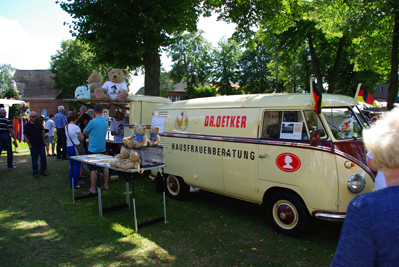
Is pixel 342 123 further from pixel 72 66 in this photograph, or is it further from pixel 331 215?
pixel 72 66

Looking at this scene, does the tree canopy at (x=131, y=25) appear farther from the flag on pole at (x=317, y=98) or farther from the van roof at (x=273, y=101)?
the flag on pole at (x=317, y=98)

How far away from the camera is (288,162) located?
4879 mm

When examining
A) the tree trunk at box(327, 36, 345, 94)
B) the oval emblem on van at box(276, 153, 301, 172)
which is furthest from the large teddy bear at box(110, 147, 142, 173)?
the tree trunk at box(327, 36, 345, 94)

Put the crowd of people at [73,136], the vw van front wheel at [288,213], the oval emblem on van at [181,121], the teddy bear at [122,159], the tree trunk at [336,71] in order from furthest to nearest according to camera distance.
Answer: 1. the tree trunk at [336,71]
2. the crowd of people at [73,136]
3. the oval emblem on van at [181,121]
4. the teddy bear at [122,159]
5. the vw van front wheel at [288,213]

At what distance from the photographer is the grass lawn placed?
436 centimetres

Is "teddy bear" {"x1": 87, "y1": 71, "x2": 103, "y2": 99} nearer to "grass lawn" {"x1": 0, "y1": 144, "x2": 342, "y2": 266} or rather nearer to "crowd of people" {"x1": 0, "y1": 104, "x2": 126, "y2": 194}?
"crowd of people" {"x1": 0, "y1": 104, "x2": 126, "y2": 194}

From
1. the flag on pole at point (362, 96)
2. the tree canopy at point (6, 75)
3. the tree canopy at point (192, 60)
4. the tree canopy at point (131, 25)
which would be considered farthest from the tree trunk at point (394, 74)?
the tree canopy at point (6, 75)

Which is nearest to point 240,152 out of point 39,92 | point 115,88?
point 115,88

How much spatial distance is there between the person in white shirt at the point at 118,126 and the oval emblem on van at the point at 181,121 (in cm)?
338

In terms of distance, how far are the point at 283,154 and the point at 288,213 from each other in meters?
1.08

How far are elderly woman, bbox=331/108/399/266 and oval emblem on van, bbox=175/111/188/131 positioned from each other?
557 cm

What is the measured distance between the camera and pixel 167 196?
7.50m

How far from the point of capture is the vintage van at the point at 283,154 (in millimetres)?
4410

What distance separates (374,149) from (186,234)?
14.4 ft
